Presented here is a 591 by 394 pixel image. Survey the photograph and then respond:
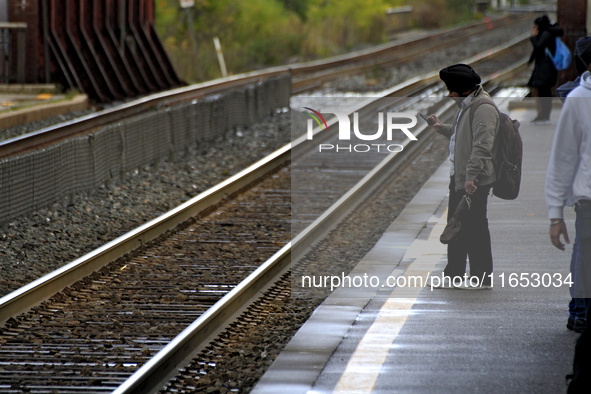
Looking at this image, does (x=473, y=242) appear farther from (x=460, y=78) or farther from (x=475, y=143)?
(x=460, y=78)

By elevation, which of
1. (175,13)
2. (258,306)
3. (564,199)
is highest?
(175,13)

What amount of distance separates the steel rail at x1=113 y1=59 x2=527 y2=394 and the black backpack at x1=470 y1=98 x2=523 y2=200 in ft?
7.00

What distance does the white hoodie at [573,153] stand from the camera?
15.5 feet

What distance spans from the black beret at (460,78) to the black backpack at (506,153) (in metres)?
0.14

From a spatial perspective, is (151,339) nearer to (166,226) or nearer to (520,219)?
(166,226)

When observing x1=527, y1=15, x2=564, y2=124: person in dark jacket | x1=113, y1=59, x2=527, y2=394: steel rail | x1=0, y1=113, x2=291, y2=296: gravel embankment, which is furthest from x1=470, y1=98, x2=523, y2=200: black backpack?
x1=527, y1=15, x2=564, y2=124: person in dark jacket

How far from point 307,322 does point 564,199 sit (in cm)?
201

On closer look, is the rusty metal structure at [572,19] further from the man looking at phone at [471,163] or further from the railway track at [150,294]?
the man looking at phone at [471,163]

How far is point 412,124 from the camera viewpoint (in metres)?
6.59

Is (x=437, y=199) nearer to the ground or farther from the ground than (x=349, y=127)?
nearer to the ground

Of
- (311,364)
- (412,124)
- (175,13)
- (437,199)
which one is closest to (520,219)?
(437,199)

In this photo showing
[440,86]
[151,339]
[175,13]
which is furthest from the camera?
[175,13]

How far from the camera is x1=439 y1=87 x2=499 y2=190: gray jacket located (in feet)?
18.8

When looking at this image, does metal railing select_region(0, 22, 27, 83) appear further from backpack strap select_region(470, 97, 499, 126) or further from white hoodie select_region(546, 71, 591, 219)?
white hoodie select_region(546, 71, 591, 219)
